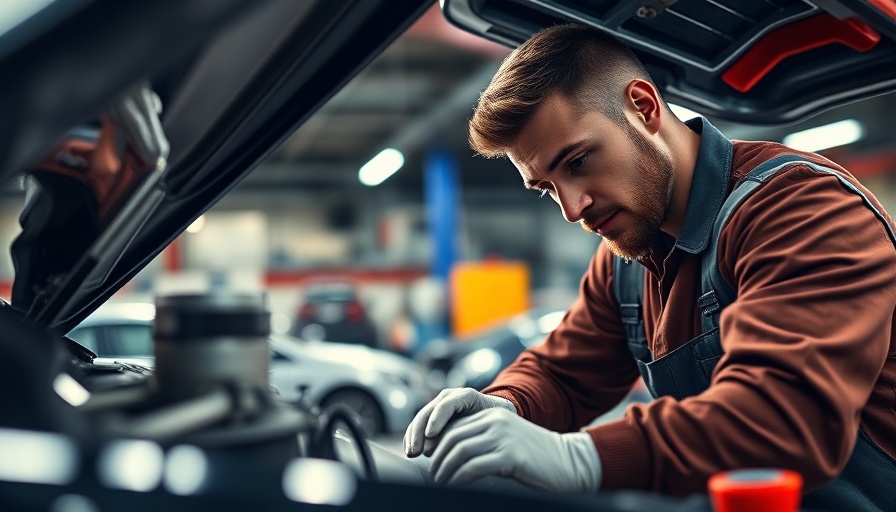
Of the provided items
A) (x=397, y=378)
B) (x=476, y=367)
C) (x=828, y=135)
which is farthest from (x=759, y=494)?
(x=828, y=135)

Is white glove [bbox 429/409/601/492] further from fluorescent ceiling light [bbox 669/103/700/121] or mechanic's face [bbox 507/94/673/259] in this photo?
fluorescent ceiling light [bbox 669/103/700/121]

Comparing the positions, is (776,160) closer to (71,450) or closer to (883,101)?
(71,450)

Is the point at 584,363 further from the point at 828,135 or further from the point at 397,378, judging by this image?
the point at 828,135

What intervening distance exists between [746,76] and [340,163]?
17214 millimetres

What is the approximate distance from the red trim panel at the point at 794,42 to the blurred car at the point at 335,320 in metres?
9.46

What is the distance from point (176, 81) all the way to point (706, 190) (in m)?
0.79

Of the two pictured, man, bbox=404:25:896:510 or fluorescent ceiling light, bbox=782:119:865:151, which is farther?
fluorescent ceiling light, bbox=782:119:865:151

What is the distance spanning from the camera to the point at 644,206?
130 centimetres

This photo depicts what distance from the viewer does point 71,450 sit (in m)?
0.74

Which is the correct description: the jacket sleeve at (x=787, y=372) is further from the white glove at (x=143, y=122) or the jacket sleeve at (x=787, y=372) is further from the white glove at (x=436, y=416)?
the white glove at (x=143, y=122)

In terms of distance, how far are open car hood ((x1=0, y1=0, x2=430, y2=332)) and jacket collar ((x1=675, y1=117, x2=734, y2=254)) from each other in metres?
0.55

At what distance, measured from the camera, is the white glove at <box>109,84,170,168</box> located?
0.93 meters

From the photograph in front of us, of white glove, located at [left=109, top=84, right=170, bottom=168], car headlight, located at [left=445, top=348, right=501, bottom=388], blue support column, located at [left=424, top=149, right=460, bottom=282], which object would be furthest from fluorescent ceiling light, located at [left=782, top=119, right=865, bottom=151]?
white glove, located at [left=109, top=84, right=170, bottom=168]

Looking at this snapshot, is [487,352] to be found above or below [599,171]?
above
